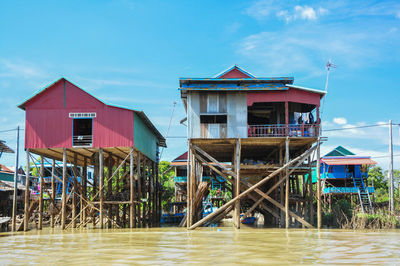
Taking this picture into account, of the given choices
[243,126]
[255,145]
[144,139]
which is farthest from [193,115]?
[144,139]

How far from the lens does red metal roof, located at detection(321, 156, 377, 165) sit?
3469cm

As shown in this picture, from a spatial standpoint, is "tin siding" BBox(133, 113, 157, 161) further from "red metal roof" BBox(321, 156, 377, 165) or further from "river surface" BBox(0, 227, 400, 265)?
"red metal roof" BBox(321, 156, 377, 165)

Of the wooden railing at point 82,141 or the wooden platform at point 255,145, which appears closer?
the wooden platform at point 255,145

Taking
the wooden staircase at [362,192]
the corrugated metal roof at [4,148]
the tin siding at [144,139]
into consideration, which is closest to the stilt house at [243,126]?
the tin siding at [144,139]

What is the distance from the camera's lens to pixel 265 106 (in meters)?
27.2

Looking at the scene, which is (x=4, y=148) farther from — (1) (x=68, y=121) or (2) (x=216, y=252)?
(2) (x=216, y=252)

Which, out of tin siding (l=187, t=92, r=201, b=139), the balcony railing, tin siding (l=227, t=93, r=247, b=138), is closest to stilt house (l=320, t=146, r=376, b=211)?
the balcony railing

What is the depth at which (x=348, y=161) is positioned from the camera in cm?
3519

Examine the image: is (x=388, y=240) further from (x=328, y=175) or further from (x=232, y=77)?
(x=328, y=175)

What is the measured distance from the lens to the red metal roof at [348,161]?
3469cm

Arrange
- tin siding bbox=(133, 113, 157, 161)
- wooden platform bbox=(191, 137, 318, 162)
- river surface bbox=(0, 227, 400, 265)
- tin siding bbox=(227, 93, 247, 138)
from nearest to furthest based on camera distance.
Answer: river surface bbox=(0, 227, 400, 265)
wooden platform bbox=(191, 137, 318, 162)
tin siding bbox=(227, 93, 247, 138)
tin siding bbox=(133, 113, 157, 161)

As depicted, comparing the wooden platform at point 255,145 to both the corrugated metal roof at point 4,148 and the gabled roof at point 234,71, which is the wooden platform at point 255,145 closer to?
the gabled roof at point 234,71

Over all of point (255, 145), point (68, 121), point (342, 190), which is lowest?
point (342, 190)

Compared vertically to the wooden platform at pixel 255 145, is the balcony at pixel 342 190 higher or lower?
lower
